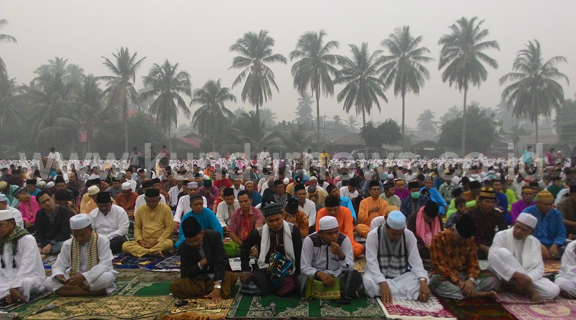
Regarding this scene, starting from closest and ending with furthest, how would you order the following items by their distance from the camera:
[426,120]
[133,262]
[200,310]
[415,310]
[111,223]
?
[415,310] → [200,310] → [133,262] → [111,223] → [426,120]

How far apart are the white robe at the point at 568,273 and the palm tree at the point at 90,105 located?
33325 millimetres

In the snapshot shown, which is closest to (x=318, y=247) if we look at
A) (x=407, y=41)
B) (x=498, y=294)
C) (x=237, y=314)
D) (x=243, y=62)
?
(x=237, y=314)

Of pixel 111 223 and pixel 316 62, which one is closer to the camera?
pixel 111 223

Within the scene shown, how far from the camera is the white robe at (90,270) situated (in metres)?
4.81

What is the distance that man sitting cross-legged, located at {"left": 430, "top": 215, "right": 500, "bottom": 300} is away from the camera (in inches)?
179

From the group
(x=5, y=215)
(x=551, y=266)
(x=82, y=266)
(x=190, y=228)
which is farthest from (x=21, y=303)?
(x=551, y=266)

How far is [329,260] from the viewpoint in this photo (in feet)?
15.8

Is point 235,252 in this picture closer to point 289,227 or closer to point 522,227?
point 289,227

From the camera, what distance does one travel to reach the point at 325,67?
32.9 metres

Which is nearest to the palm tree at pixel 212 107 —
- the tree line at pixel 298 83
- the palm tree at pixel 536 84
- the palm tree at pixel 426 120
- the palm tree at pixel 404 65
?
the tree line at pixel 298 83

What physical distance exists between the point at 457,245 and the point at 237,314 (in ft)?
8.21

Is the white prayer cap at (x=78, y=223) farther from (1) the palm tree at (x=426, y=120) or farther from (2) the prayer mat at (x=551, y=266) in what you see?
(1) the palm tree at (x=426, y=120)

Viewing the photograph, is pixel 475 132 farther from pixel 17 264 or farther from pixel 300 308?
pixel 17 264

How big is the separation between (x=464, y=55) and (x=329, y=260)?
32.1m
